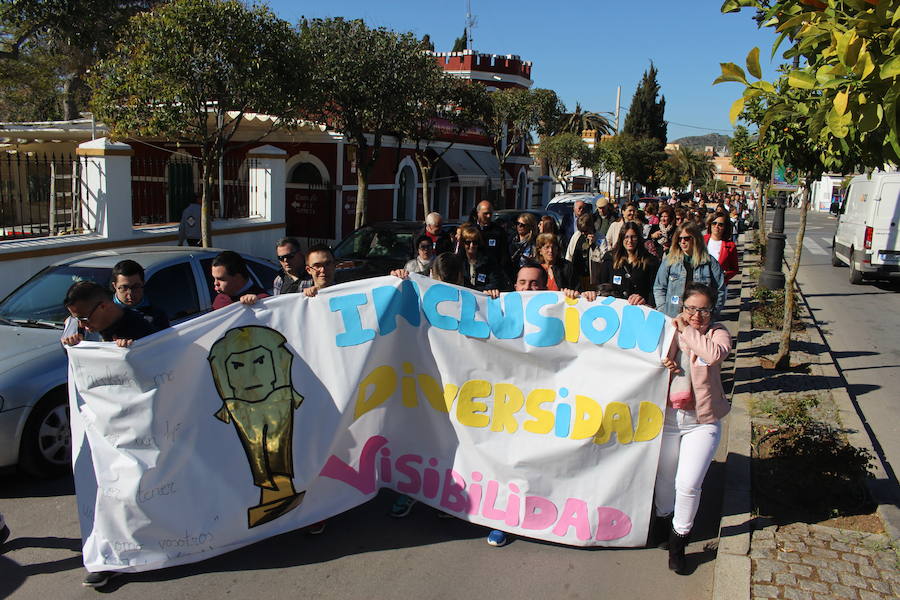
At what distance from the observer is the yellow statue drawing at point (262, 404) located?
4.34 metres

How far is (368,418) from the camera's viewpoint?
4.74 m

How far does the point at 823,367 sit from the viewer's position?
8.69m

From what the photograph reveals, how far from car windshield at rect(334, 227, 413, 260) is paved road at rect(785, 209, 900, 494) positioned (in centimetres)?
622

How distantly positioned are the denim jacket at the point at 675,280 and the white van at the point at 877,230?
10381mm

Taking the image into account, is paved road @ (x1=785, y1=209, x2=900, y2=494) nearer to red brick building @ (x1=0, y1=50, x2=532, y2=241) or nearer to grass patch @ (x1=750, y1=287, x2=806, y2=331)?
grass patch @ (x1=750, y1=287, x2=806, y2=331)

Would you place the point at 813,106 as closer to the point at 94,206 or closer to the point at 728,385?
the point at 728,385

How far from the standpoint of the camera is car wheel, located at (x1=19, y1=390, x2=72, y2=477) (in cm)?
519

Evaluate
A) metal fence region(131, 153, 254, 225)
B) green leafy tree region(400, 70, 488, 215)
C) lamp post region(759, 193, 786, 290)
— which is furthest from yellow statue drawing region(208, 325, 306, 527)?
green leafy tree region(400, 70, 488, 215)

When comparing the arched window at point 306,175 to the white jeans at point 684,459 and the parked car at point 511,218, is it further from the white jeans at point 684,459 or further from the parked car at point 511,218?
the white jeans at point 684,459

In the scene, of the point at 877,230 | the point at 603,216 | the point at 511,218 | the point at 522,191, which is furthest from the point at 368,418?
the point at 522,191

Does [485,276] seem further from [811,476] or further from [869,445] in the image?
[869,445]

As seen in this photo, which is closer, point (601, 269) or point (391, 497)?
point (391, 497)

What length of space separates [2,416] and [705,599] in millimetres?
4644

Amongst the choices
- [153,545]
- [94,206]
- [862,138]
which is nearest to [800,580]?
[862,138]
